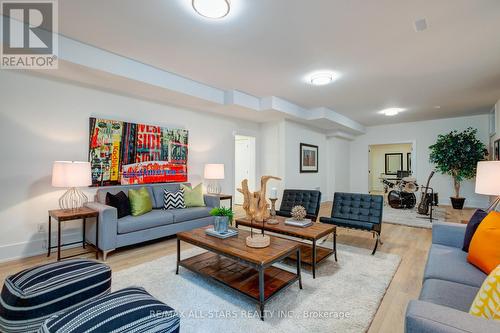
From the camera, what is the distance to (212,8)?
6.89 ft

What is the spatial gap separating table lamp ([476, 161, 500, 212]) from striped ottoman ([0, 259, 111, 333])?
128 inches

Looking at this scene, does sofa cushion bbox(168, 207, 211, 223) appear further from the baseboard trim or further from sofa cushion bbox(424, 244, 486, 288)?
sofa cushion bbox(424, 244, 486, 288)

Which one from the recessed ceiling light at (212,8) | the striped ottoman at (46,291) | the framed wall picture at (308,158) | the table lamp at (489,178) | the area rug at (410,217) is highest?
the recessed ceiling light at (212,8)

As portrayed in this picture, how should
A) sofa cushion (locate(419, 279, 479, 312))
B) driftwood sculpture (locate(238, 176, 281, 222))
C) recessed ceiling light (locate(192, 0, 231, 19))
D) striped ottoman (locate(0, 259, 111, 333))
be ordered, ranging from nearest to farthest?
sofa cushion (locate(419, 279, 479, 312)) < striped ottoman (locate(0, 259, 111, 333)) < recessed ceiling light (locate(192, 0, 231, 19)) < driftwood sculpture (locate(238, 176, 281, 222))

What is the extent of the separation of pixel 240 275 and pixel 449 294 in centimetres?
158

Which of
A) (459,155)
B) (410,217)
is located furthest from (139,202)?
(459,155)

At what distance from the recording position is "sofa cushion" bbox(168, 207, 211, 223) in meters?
3.72

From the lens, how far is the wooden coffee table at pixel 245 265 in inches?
76.2

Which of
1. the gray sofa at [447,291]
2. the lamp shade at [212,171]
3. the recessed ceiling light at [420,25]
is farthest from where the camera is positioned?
the lamp shade at [212,171]

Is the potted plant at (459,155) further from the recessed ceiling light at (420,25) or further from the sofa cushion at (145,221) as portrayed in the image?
the sofa cushion at (145,221)

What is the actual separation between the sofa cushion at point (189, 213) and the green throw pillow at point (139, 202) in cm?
36

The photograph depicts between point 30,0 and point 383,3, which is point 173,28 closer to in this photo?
point 30,0

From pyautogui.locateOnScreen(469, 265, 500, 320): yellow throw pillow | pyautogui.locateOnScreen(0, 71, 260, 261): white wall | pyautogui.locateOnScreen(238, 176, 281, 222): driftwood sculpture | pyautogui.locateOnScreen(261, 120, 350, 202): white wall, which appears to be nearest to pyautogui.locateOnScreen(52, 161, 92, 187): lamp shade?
pyautogui.locateOnScreen(0, 71, 260, 261): white wall

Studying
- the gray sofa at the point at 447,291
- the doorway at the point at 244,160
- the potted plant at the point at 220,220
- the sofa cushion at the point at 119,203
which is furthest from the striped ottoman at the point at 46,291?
the doorway at the point at 244,160
